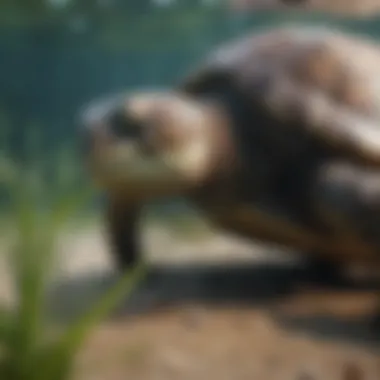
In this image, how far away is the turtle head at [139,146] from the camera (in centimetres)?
109

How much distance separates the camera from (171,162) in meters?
1.13

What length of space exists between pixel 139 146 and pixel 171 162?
0.16 feet

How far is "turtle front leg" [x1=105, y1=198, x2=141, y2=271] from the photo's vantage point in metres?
1.06

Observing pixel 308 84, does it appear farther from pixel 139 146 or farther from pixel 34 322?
pixel 34 322

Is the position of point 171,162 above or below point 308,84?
below

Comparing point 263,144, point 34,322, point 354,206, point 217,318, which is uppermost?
point 263,144

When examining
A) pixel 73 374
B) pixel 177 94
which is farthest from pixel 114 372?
pixel 177 94

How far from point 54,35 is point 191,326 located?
41 cm

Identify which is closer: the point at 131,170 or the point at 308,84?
the point at 131,170

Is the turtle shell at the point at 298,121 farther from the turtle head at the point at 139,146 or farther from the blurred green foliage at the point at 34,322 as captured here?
the blurred green foliage at the point at 34,322

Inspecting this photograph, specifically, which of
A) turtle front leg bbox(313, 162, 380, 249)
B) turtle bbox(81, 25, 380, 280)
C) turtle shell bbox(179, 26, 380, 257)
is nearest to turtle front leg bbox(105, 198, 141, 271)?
turtle bbox(81, 25, 380, 280)

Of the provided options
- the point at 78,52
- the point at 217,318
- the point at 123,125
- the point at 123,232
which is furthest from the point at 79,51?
the point at 217,318

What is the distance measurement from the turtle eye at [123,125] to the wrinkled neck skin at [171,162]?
14mm

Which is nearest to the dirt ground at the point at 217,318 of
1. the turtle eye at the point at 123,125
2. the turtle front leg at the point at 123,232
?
the turtle front leg at the point at 123,232
